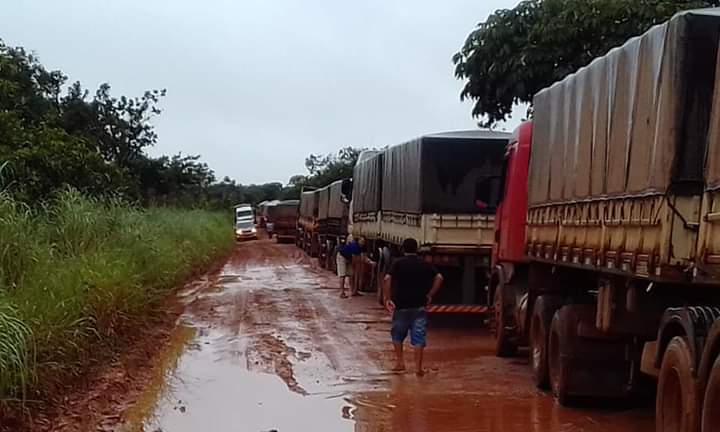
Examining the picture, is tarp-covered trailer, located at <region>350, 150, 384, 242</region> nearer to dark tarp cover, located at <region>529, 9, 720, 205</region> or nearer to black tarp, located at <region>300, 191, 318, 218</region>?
dark tarp cover, located at <region>529, 9, 720, 205</region>

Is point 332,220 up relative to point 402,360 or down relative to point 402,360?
up

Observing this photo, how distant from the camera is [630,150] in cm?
724

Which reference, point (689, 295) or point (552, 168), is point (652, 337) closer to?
point (689, 295)

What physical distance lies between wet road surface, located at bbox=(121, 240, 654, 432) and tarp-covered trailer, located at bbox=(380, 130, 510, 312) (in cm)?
89

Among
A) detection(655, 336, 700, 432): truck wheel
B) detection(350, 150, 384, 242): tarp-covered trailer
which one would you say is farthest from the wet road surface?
detection(350, 150, 384, 242): tarp-covered trailer

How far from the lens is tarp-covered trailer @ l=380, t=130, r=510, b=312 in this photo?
Result: 15.1 meters

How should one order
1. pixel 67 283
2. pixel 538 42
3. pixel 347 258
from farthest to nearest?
1. pixel 347 258
2. pixel 538 42
3. pixel 67 283

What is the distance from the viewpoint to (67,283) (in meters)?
11.0

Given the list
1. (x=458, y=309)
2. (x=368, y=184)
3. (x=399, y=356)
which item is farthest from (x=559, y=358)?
(x=368, y=184)

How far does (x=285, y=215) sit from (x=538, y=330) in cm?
5244

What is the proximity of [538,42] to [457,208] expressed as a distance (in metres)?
5.90

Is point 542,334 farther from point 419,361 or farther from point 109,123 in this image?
point 109,123

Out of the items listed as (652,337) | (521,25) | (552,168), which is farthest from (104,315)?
(521,25)

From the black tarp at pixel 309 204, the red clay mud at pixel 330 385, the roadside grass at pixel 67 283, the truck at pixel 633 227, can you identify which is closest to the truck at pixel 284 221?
the black tarp at pixel 309 204
